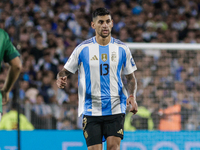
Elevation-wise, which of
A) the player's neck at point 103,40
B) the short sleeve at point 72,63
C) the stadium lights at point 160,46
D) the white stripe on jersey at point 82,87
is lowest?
the white stripe on jersey at point 82,87

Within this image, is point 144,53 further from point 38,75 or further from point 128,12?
point 128,12

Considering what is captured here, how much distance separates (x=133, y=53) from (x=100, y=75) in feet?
8.16

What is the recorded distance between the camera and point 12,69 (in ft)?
10.00

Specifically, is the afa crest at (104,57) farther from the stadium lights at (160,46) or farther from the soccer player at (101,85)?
the stadium lights at (160,46)

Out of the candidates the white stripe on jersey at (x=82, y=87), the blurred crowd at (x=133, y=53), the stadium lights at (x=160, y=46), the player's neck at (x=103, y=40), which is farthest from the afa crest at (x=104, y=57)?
the stadium lights at (x=160, y=46)

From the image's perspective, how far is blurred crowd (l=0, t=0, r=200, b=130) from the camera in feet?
19.8

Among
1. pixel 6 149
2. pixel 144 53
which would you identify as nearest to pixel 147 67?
pixel 144 53

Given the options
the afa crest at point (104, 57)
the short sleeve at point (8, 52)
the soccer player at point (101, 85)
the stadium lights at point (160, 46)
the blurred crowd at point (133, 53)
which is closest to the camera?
the short sleeve at point (8, 52)

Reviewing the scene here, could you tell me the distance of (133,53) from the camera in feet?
20.6

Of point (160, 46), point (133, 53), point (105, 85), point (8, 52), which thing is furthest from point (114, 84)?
point (133, 53)

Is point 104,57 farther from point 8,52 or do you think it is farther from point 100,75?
point 8,52

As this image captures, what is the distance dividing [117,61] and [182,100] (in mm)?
2475

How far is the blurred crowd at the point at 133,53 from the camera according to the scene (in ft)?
19.8

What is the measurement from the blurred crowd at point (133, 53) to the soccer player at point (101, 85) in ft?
4.04
